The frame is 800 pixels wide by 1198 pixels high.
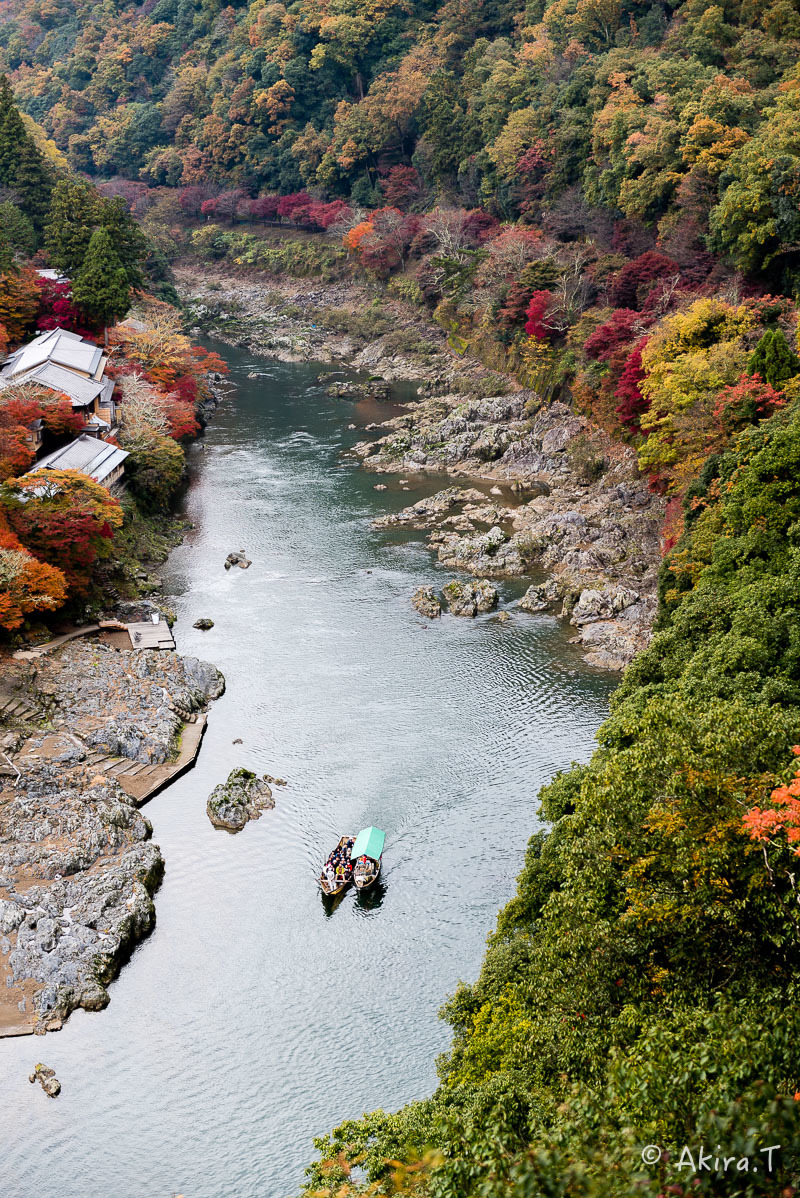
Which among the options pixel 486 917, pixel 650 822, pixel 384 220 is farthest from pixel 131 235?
pixel 650 822

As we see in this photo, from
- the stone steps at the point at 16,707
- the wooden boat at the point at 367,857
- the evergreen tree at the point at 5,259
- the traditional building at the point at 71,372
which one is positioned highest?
the evergreen tree at the point at 5,259

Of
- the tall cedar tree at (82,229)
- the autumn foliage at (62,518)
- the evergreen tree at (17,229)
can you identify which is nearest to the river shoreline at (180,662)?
the autumn foliage at (62,518)

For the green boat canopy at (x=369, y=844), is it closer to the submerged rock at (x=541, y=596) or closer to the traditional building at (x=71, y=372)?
the submerged rock at (x=541, y=596)

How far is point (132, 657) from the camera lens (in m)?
29.5

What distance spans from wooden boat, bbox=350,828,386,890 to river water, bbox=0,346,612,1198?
0.45 meters

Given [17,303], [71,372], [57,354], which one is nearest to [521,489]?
[71,372]

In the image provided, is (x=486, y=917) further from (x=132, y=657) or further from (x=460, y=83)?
(x=460, y=83)

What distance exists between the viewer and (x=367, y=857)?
2239 centimetres

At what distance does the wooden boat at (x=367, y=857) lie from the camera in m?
22.1

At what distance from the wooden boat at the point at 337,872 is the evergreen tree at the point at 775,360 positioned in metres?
20.6

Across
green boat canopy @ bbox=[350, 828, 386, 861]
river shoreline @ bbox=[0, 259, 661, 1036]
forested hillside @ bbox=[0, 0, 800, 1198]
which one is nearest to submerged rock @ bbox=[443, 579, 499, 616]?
river shoreline @ bbox=[0, 259, 661, 1036]

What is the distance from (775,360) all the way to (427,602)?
14.4m

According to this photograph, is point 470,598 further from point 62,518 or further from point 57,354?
point 57,354

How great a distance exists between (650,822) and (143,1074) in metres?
11.7
